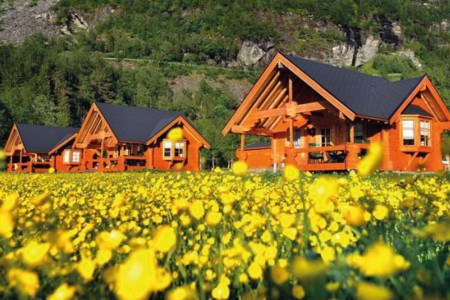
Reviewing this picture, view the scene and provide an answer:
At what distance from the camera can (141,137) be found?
2923 cm

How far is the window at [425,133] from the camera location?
1903 centimetres

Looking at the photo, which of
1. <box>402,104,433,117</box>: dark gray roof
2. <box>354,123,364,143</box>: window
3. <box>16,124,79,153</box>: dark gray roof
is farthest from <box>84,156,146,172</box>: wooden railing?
<box>402,104,433,117</box>: dark gray roof

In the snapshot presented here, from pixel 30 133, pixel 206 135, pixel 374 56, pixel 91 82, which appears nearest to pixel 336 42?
pixel 374 56

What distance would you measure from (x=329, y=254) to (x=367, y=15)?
576 feet

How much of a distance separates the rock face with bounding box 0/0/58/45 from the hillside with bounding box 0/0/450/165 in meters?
0.36

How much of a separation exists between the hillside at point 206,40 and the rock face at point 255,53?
340 mm

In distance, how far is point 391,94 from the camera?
19.4 meters

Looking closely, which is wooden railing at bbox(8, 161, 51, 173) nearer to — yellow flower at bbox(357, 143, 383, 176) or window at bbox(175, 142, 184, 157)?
window at bbox(175, 142, 184, 157)

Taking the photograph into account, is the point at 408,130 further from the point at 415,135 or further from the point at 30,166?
the point at 30,166

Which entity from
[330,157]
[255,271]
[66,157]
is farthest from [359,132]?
[66,157]

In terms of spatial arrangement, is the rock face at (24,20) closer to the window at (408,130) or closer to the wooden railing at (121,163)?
the wooden railing at (121,163)

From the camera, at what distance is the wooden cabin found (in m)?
17.2

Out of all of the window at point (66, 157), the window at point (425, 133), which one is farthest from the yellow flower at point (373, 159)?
the window at point (66, 157)

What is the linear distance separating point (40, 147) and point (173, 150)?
17.3 m
